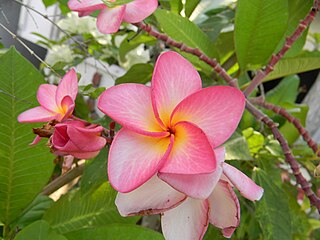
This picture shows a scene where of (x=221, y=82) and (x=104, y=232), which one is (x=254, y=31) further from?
(x=104, y=232)

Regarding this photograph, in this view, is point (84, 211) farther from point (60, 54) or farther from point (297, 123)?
point (60, 54)

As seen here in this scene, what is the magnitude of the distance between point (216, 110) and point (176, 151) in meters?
0.03

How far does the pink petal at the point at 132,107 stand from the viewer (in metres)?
0.28

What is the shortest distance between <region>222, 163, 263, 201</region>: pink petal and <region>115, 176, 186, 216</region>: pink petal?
0.10 ft

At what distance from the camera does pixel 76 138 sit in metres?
0.30

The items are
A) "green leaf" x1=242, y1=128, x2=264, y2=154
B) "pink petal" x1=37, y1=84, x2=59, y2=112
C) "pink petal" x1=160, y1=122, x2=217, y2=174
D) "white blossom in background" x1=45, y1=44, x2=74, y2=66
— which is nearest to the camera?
"pink petal" x1=160, y1=122, x2=217, y2=174

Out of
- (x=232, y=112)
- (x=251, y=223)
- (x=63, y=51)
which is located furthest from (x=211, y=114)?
(x=63, y=51)

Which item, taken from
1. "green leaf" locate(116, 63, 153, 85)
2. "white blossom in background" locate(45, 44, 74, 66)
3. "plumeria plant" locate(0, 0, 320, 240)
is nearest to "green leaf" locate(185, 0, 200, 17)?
"plumeria plant" locate(0, 0, 320, 240)

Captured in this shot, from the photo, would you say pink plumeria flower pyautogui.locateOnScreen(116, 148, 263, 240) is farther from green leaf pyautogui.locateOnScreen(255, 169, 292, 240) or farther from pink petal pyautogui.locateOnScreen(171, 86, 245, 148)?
green leaf pyautogui.locateOnScreen(255, 169, 292, 240)

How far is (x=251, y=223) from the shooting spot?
0.81 m

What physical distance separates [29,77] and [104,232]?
16cm

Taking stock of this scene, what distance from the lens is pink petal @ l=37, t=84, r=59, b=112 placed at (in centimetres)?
35

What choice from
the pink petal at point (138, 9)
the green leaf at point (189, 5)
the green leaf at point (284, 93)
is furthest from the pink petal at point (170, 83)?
the green leaf at point (284, 93)

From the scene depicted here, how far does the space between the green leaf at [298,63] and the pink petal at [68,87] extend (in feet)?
1.25
